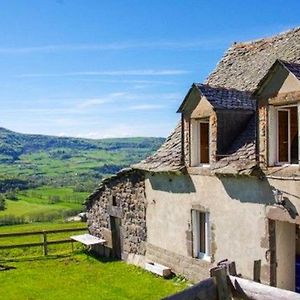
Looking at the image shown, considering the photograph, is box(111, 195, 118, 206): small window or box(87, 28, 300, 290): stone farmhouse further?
box(111, 195, 118, 206): small window

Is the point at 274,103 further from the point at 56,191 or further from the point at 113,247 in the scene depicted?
the point at 56,191

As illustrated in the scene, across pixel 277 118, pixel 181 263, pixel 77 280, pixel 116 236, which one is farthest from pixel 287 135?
pixel 116 236

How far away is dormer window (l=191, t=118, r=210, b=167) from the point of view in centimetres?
1511

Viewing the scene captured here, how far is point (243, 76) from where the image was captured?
1697 cm

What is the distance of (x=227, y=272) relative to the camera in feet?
24.2

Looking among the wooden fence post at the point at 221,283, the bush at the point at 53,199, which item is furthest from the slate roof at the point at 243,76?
the bush at the point at 53,199

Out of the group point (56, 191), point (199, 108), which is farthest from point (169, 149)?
point (56, 191)

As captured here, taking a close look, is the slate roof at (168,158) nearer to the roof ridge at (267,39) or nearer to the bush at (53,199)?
the roof ridge at (267,39)

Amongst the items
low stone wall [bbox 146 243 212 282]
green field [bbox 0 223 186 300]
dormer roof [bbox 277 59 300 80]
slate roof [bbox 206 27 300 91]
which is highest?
slate roof [bbox 206 27 300 91]

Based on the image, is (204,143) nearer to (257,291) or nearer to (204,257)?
(204,257)

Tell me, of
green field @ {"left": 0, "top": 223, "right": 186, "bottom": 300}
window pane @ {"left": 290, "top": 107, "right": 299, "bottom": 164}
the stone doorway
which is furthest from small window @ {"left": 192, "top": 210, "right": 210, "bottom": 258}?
the stone doorway

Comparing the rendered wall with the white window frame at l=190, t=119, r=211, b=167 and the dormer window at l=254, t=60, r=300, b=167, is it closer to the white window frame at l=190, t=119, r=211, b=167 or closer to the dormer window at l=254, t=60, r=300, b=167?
the white window frame at l=190, t=119, r=211, b=167

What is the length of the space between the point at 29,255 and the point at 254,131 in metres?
12.5

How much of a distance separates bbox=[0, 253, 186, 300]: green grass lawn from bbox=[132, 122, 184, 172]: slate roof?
3526 millimetres
